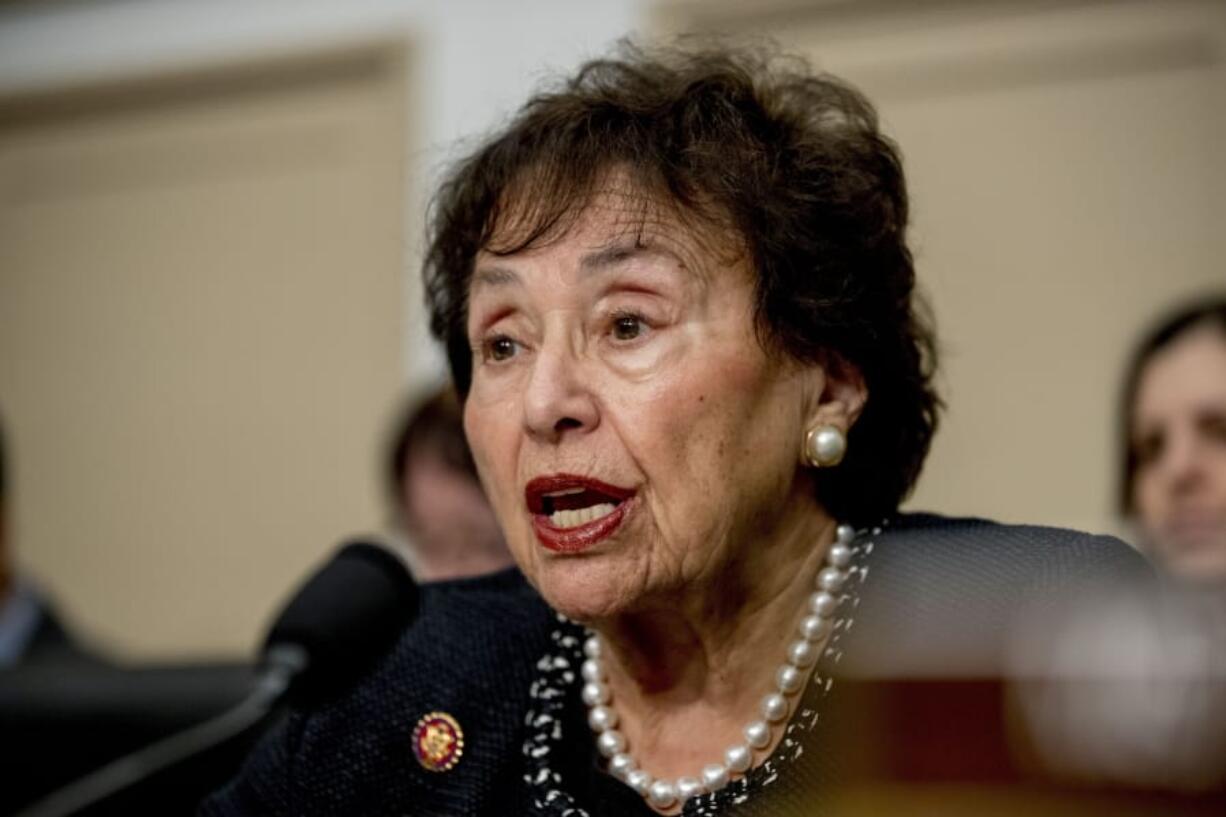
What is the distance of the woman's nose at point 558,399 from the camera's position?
58.1 inches

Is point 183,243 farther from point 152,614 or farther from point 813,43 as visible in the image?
point 813,43

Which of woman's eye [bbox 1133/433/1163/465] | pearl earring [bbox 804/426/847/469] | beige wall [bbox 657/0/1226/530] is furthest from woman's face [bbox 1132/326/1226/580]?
pearl earring [bbox 804/426/847/469]

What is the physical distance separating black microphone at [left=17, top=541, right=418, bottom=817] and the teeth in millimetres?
309

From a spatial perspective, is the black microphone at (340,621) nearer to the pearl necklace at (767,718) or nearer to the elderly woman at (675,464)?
the elderly woman at (675,464)

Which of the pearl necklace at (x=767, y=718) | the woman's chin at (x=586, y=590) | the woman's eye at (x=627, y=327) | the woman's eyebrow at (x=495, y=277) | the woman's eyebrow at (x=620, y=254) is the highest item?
the woman's eyebrow at (x=620, y=254)

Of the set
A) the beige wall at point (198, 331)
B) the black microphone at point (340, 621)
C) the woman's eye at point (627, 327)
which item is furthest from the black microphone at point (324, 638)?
the beige wall at point (198, 331)

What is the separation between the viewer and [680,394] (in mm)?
1466

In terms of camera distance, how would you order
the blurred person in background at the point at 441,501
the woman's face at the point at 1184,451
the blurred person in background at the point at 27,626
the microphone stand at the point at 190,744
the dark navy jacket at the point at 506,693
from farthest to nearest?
the blurred person in background at the point at 27,626 → the blurred person in background at the point at 441,501 → the woman's face at the point at 1184,451 → the microphone stand at the point at 190,744 → the dark navy jacket at the point at 506,693

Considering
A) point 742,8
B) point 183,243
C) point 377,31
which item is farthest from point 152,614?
point 742,8

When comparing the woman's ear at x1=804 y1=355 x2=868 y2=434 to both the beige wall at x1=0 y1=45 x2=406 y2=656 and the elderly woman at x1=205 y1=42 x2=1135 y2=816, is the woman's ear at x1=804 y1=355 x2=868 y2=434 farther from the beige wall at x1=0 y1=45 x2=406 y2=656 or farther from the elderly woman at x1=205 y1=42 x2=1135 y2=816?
the beige wall at x1=0 y1=45 x2=406 y2=656

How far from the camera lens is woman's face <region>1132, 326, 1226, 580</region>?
2.32 m

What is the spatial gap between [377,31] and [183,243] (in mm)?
866

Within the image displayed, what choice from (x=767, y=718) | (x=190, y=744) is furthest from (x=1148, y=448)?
(x=190, y=744)

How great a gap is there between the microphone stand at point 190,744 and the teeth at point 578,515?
361 millimetres
